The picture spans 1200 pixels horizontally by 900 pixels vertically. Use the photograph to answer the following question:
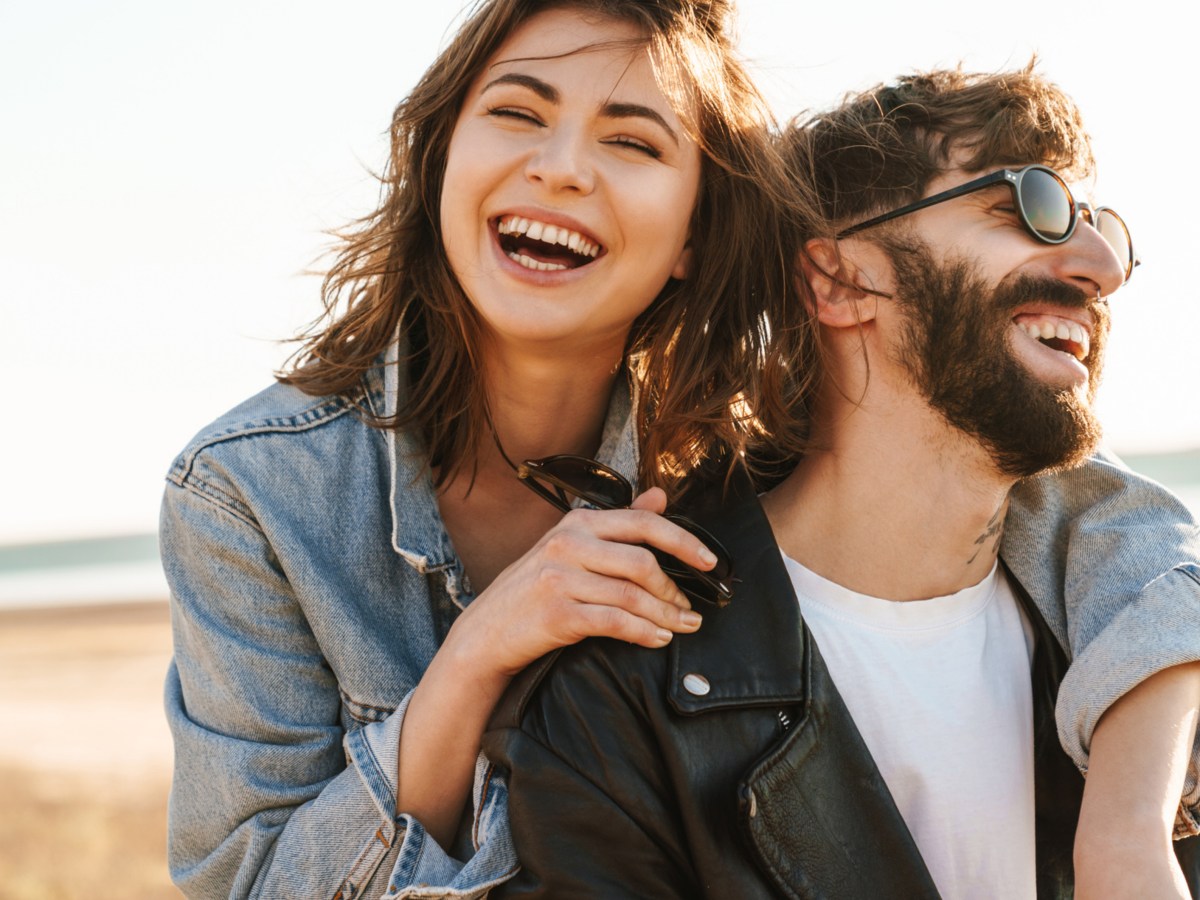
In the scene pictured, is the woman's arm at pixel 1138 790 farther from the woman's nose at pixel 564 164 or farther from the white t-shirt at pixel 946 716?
the woman's nose at pixel 564 164

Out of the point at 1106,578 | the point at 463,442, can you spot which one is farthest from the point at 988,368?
the point at 463,442

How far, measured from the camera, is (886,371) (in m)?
2.88

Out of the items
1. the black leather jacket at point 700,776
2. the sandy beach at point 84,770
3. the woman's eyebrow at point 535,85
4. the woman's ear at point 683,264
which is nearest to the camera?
the black leather jacket at point 700,776

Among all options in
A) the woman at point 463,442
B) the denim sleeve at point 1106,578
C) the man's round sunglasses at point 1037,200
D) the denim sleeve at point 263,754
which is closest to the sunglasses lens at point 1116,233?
the man's round sunglasses at point 1037,200

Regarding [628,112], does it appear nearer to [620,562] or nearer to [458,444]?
[458,444]

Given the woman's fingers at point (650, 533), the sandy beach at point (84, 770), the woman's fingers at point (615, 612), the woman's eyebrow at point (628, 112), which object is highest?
the woman's eyebrow at point (628, 112)

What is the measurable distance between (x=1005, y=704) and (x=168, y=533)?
1909 millimetres

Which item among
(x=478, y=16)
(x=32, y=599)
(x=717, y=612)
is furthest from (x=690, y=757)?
(x=32, y=599)

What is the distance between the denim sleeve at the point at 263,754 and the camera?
2.48m

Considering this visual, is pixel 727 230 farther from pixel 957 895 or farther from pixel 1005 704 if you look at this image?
pixel 957 895

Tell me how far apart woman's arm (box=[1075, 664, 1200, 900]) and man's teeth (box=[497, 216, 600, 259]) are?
1.49 meters

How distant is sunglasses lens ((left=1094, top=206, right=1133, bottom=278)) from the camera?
2.94 m

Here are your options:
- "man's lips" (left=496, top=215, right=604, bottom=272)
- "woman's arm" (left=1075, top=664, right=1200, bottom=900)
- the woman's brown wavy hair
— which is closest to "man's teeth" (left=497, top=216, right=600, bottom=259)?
"man's lips" (left=496, top=215, right=604, bottom=272)

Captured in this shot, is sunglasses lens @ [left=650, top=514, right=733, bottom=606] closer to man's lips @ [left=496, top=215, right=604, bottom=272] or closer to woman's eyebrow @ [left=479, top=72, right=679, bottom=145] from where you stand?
man's lips @ [left=496, top=215, right=604, bottom=272]
